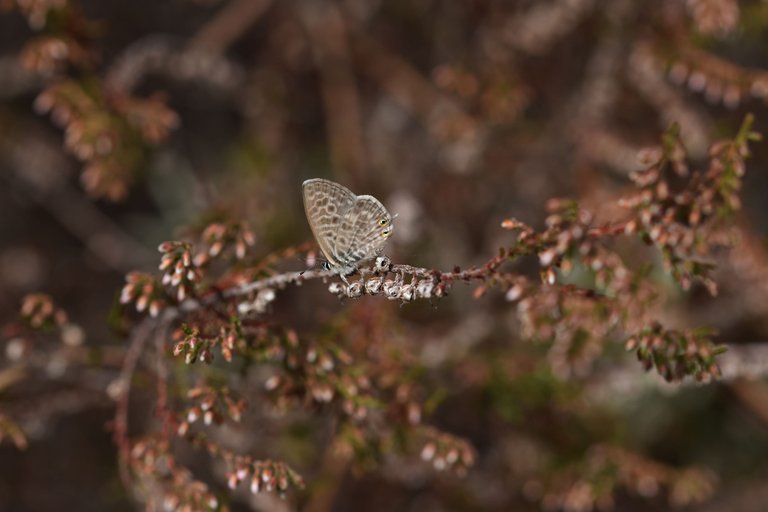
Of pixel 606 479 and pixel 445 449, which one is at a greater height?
pixel 606 479

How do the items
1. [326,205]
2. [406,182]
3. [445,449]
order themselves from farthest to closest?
[406,182] → [445,449] → [326,205]

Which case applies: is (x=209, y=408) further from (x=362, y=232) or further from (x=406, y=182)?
(x=406, y=182)

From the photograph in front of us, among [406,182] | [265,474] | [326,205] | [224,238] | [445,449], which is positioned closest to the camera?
[265,474]

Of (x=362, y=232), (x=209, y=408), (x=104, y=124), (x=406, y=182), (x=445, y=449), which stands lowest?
(x=209, y=408)

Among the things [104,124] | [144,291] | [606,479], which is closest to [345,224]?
[144,291]

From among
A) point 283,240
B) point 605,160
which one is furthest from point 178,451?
point 605,160

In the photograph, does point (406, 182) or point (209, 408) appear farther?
point (406, 182)

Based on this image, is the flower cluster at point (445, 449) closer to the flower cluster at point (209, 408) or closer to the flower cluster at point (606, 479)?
the flower cluster at point (209, 408)
